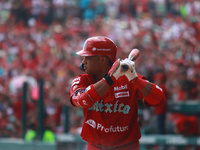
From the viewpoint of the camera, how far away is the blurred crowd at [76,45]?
8.84m

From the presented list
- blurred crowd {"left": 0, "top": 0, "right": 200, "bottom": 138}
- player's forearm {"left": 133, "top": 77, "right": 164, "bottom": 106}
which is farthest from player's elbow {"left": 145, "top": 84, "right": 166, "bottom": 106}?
blurred crowd {"left": 0, "top": 0, "right": 200, "bottom": 138}

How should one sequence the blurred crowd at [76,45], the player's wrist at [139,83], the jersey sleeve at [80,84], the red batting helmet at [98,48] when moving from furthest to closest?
1. the blurred crowd at [76,45]
2. the red batting helmet at [98,48]
3. the jersey sleeve at [80,84]
4. the player's wrist at [139,83]

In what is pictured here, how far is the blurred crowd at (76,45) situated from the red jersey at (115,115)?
112 inches

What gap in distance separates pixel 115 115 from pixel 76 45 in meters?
9.65

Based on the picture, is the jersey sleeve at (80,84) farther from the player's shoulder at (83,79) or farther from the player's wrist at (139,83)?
the player's wrist at (139,83)

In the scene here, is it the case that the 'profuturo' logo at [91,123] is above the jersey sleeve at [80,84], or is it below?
below

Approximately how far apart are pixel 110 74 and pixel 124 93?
47 centimetres

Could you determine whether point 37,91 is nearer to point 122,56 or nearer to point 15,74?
point 122,56

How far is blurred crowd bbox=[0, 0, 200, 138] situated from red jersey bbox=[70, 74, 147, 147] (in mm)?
2847

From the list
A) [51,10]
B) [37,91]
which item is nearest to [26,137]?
[37,91]

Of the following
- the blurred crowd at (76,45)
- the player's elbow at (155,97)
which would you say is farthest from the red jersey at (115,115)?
the blurred crowd at (76,45)

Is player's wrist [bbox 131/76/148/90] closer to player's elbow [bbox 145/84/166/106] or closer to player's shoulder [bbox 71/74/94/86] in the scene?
player's elbow [bbox 145/84/166/106]

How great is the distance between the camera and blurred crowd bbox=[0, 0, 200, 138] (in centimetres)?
884

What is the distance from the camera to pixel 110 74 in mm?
3445
